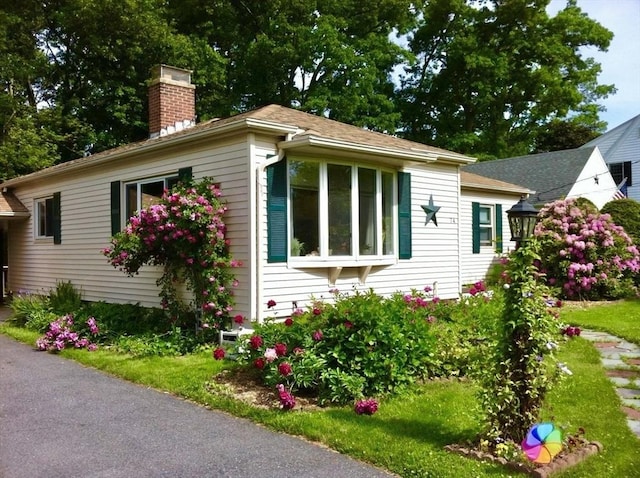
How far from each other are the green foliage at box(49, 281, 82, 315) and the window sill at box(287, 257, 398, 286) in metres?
4.52

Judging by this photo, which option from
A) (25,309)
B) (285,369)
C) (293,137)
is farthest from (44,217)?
(285,369)

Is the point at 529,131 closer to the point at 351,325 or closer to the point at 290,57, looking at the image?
the point at 290,57

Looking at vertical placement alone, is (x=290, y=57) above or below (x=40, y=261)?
above

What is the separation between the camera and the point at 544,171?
66.3 ft

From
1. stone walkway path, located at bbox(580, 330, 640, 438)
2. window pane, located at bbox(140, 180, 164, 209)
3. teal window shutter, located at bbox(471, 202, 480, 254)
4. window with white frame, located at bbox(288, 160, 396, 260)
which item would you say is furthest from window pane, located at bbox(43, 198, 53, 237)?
stone walkway path, located at bbox(580, 330, 640, 438)

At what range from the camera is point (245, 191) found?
774cm

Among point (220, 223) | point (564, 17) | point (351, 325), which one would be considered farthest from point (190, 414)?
point (564, 17)

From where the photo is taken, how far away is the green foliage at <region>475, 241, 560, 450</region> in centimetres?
361

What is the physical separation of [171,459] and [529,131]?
30863 mm

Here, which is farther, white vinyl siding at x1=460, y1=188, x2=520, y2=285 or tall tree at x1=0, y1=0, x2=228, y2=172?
tall tree at x1=0, y1=0, x2=228, y2=172

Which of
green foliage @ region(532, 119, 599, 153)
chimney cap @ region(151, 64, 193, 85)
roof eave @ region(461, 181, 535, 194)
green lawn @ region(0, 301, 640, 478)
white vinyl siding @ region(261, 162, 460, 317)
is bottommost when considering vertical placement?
green lawn @ region(0, 301, 640, 478)

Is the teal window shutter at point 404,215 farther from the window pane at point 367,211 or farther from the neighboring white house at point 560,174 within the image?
the neighboring white house at point 560,174

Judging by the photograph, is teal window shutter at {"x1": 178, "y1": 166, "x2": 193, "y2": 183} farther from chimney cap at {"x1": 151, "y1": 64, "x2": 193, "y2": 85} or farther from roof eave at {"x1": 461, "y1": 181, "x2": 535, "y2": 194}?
roof eave at {"x1": 461, "y1": 181, "x2": 535, "y2": 194}

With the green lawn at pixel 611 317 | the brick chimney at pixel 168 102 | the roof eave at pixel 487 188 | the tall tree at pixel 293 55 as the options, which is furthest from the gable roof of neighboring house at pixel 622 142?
the brick chimney at pixel 168 102
